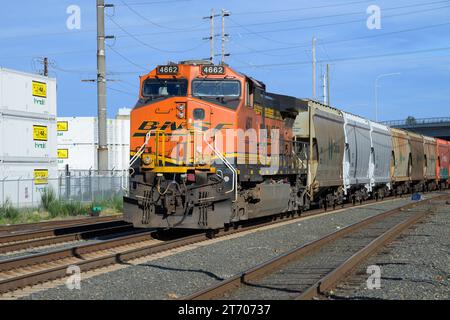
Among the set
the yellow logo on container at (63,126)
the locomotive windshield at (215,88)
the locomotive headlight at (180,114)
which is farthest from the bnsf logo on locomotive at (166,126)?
the yellow logo on container at (63,126)

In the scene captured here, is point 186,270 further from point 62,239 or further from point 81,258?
point 62,239

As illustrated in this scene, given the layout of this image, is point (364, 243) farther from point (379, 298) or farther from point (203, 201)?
point (379, 298)

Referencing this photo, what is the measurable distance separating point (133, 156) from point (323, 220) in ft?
27.2

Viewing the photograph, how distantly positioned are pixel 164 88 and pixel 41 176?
12.9 metres

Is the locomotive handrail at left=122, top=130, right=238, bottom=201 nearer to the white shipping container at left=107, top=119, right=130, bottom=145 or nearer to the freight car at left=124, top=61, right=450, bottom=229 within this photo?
the freight car at left=124, top=61, right=450, bottom=229

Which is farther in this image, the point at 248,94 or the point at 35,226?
the point at 35,226

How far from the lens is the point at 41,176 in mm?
25969

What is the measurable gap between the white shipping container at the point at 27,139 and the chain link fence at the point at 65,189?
1.09m

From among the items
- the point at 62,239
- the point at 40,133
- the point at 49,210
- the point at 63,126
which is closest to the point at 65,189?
the point at 40,133

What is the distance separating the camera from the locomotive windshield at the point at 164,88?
1486 cm

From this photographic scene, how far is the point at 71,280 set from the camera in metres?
9.70

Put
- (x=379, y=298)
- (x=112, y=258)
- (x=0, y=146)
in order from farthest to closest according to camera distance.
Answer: (x=0, y=146) < (x=112, y=258) < (x=379, y=298)

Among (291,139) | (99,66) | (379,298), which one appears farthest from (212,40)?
(379,298)

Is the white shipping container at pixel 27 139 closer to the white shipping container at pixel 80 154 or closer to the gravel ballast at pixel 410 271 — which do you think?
the white shipping container at pixel 80 154
